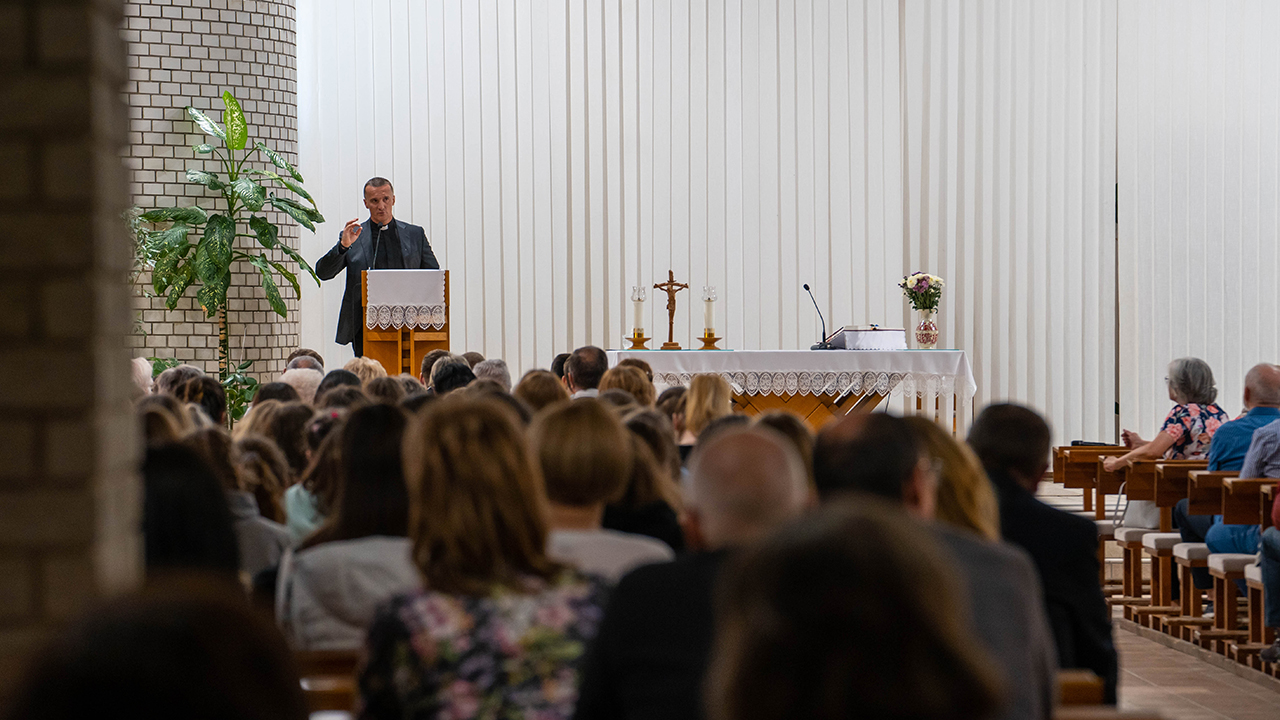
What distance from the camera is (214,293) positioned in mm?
9609

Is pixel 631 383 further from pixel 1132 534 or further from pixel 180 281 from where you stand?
pixel 180 281

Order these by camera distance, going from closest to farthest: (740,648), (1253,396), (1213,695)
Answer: (740,648), (1213,695), (1253,396)

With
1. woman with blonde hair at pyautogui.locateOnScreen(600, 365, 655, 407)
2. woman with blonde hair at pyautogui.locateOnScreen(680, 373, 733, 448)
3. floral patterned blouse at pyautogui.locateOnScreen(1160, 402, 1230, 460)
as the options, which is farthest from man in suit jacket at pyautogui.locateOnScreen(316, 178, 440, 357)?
floral patterned blouse at pyautogui.locateOnScreen(1160, 402, 1230, 460)

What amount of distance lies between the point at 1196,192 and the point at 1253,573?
6.74 metres

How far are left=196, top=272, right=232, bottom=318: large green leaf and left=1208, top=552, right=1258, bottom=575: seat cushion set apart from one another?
6.61 metres

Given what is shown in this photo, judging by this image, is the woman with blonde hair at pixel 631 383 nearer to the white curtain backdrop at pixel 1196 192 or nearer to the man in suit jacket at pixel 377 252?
the man in suit jacket at pixel 377 252

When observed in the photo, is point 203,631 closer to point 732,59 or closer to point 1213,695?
point 1213,695

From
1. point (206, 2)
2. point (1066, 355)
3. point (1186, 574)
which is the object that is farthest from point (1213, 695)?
point (206, 2)

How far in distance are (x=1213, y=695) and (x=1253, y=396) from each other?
1.70 m

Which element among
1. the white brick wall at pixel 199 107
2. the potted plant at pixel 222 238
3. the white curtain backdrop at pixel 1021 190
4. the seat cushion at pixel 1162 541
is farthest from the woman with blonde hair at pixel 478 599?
the white curtain backdrop at pixel 1021 190

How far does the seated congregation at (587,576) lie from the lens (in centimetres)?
97

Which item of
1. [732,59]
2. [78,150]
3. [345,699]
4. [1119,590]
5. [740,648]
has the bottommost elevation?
[1119,590]

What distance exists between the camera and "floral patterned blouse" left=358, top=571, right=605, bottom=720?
6.71 feet

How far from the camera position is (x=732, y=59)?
11.6 meters
